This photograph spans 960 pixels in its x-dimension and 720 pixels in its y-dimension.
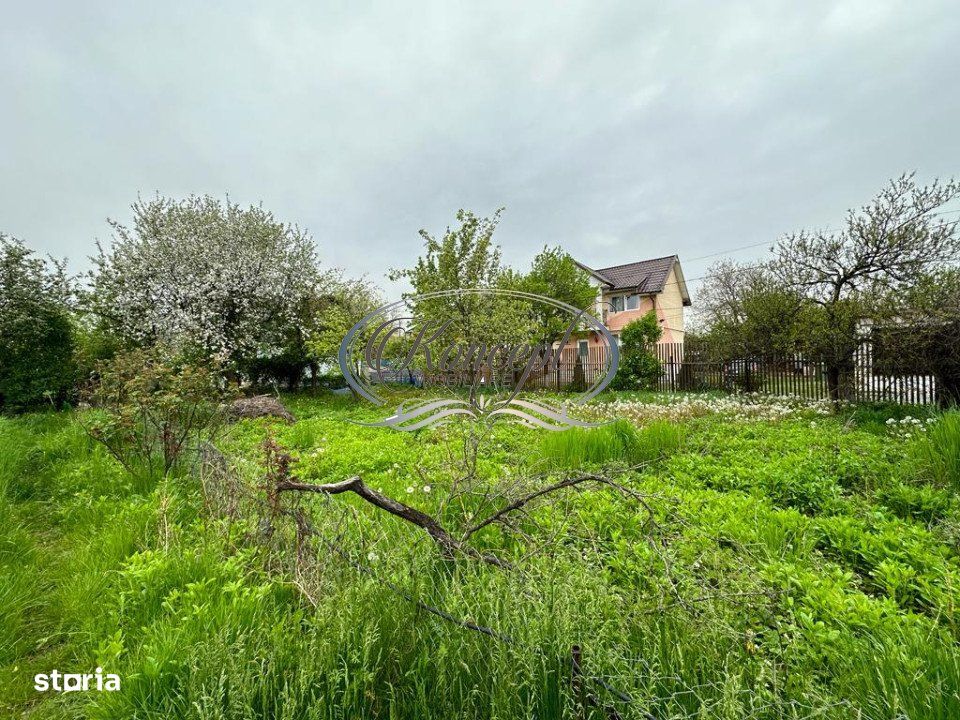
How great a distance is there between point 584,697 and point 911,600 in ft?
6.53

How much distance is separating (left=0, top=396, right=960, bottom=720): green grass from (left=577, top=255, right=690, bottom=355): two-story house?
20.3 meters

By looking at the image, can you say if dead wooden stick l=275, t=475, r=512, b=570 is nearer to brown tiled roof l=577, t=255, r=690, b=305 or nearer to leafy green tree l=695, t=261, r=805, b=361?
leafy green tree l=695, t=261, r=805, b=361

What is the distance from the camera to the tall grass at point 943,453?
3.22 metres

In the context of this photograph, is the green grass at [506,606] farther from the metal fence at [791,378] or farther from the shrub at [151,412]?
the metal fence at [791,378]

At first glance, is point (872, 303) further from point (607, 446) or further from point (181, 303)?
point (181, 303)

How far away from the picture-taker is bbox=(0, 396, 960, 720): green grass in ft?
3.89

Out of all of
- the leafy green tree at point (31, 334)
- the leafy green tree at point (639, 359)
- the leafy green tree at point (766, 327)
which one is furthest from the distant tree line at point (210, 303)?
the leafy green tree at point (766, 327)

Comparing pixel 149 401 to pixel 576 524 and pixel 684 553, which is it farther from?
pixel 684 553

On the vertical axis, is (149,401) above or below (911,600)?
above

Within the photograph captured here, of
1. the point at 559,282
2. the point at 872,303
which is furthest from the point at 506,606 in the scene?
the point at 559,282

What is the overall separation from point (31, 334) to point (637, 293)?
24644mm

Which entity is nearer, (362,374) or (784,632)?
(784,632)

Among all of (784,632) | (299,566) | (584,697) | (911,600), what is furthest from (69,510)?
(911,600)

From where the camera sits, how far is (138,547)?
2.36 m
